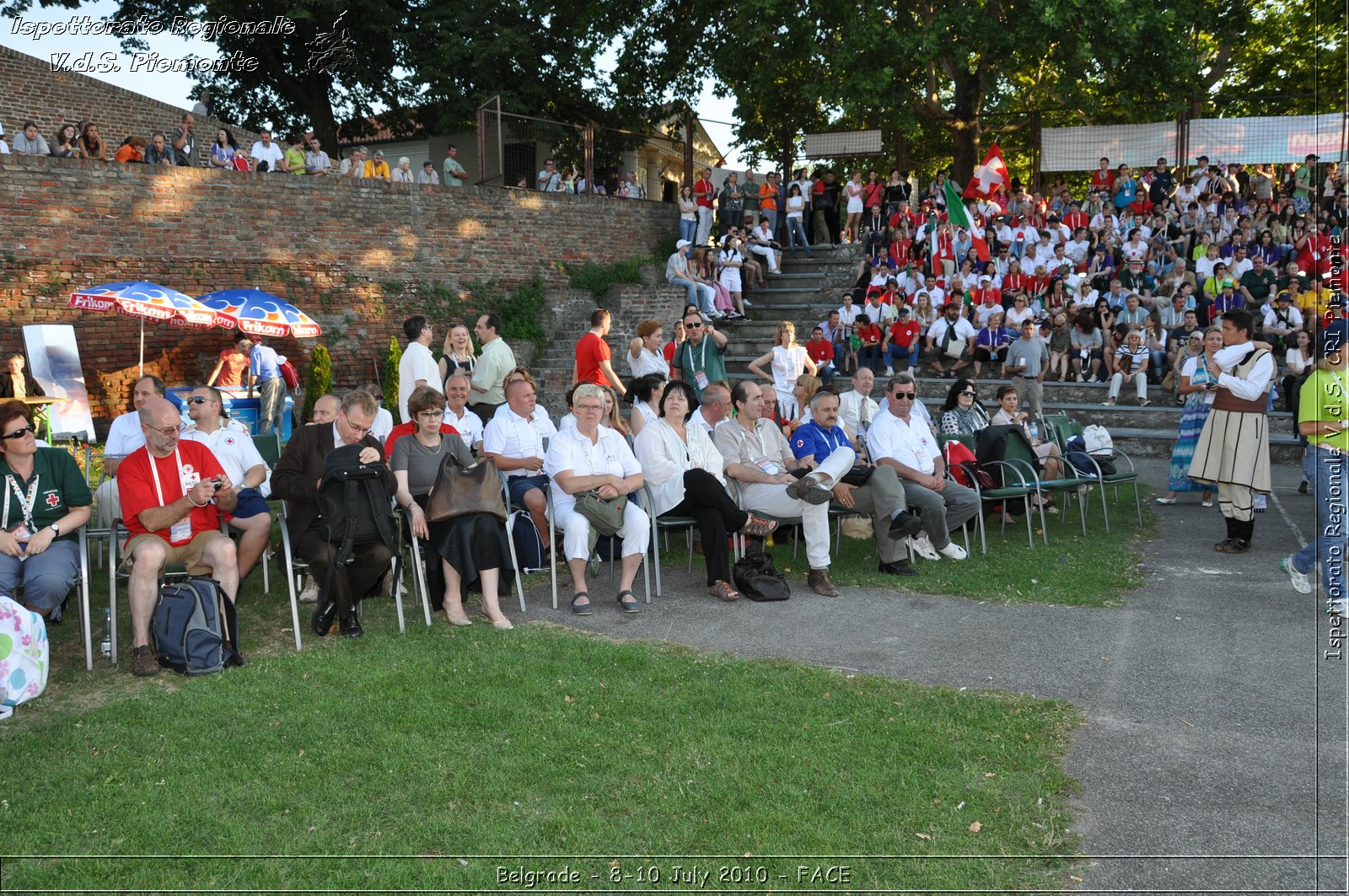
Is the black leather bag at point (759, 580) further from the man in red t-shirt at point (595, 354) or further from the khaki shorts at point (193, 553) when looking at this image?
the man in red t-shirt at point (595, 354)

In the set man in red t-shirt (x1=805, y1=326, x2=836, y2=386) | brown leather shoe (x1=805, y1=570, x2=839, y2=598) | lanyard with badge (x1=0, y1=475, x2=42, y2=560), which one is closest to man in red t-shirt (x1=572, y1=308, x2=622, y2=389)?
brown leather shoe (x1=805, y1=570, x2=839, y2=598)

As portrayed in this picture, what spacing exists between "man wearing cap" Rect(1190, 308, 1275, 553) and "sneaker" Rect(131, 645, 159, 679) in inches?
282

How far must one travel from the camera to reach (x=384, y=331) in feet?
60.2

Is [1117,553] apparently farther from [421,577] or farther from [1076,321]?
[1076,321]

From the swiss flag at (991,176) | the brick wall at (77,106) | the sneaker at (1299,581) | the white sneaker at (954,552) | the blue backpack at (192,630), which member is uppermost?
the brick wall at (77,106)

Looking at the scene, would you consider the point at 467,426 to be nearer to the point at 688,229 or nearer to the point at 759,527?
the point at 759,527

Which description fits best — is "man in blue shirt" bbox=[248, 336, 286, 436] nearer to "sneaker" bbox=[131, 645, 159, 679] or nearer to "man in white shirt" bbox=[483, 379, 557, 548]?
"man in white shirt" bbox=[483, 379, 557, 548]

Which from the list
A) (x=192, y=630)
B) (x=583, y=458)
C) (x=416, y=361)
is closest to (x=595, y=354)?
(x=416, y=361)

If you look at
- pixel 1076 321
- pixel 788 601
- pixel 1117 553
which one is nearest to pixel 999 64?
pixel 1076 321

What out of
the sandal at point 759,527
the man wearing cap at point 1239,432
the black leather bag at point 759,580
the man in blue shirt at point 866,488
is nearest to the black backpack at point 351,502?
the black leather bag at point 759,580

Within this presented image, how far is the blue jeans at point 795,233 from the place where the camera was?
2152cm

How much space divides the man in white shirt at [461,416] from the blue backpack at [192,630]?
8.14 ft

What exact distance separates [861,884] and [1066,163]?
2130 cm

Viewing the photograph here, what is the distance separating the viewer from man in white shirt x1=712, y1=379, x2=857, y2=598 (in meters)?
7.15
